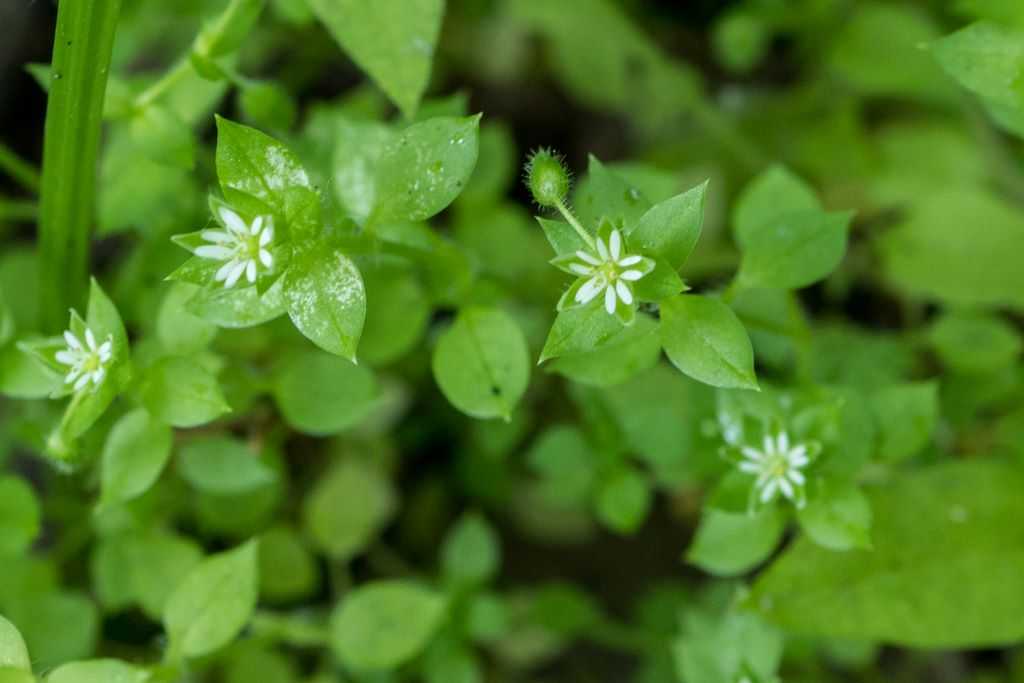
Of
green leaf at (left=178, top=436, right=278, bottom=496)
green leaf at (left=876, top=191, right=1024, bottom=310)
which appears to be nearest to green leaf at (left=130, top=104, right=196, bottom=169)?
green leaf at (left=178, top=436, right=278, bottom=496)

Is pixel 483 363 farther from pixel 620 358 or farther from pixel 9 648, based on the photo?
pixel 9 648

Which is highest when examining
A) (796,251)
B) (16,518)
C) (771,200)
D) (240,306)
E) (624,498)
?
(240,306)

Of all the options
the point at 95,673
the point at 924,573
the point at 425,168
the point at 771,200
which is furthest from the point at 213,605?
the point at 924,573

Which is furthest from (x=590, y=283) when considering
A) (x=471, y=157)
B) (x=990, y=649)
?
(x=990, y=649)

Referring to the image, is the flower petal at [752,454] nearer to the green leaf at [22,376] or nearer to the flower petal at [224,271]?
the flower petal at [224,271]

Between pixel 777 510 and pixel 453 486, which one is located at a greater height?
pixel 777 510

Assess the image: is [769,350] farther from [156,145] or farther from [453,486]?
[156,145]

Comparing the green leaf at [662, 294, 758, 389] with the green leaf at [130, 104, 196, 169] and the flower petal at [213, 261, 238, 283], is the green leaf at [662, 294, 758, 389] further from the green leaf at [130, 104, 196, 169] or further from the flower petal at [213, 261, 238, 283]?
the green leaf at [130, 104, 196, 169]
